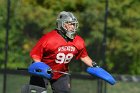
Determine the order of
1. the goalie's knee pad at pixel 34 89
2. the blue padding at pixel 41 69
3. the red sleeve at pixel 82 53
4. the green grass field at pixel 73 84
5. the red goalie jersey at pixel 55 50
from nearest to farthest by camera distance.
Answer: the blue padding at pixel 41 69, the red goalie jersey at pixel 55 50, the goalie's knee pad at pixel 34 89, the red sleeve at pixel 82 53, the green grass field at pixel 73 84

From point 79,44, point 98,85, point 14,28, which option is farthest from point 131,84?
point 79,44

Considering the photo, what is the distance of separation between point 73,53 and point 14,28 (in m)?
7.62

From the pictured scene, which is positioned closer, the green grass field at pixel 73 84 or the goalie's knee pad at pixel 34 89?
the goalie's knee pad at pixel 34 89

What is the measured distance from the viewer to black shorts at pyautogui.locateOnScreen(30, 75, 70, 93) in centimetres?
803

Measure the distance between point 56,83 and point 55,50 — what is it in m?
0.49

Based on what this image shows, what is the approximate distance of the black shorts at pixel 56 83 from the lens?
8.03 m

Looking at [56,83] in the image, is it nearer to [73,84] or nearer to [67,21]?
[67,21]

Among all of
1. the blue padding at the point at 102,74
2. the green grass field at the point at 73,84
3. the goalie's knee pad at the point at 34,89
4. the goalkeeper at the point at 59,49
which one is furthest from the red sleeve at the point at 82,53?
the green grass field at the point at 73,84

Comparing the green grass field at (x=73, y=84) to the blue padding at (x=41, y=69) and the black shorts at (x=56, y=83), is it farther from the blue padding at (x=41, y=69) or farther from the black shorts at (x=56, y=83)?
the blue padding at (x=41, y=69)

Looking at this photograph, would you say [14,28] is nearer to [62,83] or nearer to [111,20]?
Answer: [111,20]

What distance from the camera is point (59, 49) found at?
26.1ft

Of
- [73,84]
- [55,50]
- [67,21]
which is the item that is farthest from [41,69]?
[73,84]

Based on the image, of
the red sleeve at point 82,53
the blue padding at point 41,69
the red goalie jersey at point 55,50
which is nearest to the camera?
the blue padding at point 41,69

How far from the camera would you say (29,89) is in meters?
7.98
